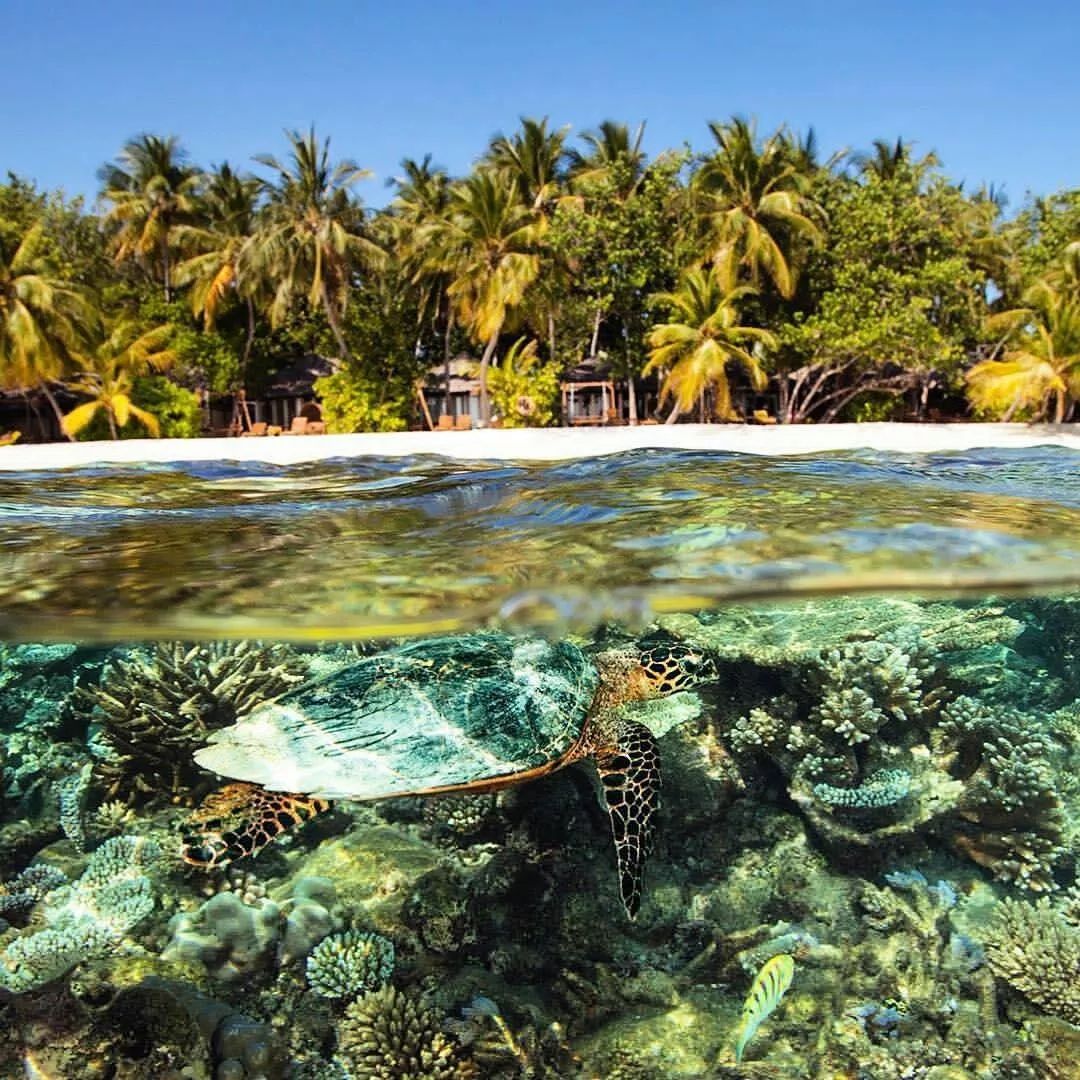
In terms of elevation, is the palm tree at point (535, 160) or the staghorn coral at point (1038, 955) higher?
the palm tree at point (535, 160)

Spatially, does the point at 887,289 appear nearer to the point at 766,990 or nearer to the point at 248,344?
the point at 248,344

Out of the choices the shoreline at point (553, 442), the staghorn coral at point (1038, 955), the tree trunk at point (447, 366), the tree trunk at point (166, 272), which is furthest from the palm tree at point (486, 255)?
the staghorn coral at point (1038, 955)

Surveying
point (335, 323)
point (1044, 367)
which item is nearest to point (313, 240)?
point (335, 323)

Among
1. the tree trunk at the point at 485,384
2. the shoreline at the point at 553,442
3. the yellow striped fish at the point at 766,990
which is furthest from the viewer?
the tree trunk at the point at 485,384

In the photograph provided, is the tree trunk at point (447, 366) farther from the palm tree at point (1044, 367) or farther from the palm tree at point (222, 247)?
the palm tree at point (1044, 367)

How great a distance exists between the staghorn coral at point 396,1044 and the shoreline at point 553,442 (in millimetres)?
9571

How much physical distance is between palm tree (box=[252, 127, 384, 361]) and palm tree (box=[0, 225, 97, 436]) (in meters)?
5.75

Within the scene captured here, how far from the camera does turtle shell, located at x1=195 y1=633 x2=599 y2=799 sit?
5387 millimetres

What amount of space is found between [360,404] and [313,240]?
5.22 m

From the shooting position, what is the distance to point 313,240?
29.1 meters

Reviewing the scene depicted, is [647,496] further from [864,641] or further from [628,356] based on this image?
[628,356]

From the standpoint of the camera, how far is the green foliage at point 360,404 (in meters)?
29.6

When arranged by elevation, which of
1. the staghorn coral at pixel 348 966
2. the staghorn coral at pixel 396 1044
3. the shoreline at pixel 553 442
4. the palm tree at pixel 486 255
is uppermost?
the palm tree at pixel 486 255

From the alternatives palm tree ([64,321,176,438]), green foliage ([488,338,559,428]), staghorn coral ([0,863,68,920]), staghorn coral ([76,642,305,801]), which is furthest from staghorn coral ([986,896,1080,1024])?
palm tree ([64,321,176,438])
